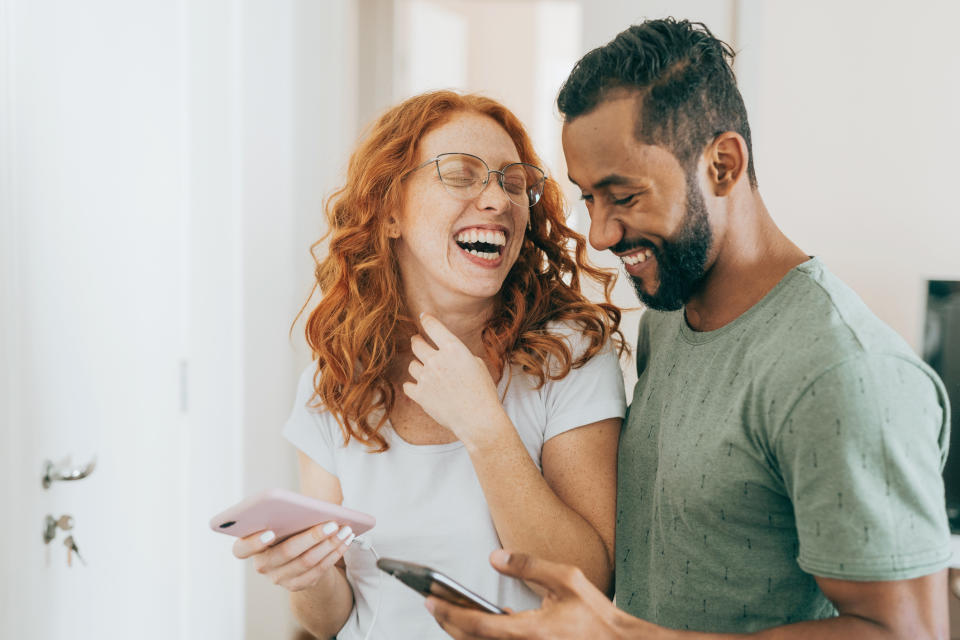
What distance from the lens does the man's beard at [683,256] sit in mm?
1006

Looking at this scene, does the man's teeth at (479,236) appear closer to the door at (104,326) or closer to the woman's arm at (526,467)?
the woman's arm at (526,467)

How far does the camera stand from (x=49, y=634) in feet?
4.81

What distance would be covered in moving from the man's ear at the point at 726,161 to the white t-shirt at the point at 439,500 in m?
0.39

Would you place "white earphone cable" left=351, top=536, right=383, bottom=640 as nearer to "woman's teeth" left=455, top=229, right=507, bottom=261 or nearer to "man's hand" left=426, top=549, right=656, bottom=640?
"man's hand" left=426, top=549, right=656, bottom=640

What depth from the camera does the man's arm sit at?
801mm

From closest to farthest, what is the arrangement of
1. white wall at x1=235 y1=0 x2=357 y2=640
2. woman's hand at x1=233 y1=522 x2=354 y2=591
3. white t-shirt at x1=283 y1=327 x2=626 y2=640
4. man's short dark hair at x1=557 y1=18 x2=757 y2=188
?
man's short dark hair at x1=557 y1=18 x2=757 y2=188 → woman's hand at x1=233 y1=522 x2=354 y2=591 → white t-shirt at x1=283 y1=327 x2=626 y2=640 → white wall at x1=235 y1=0 x2=357 y2=640

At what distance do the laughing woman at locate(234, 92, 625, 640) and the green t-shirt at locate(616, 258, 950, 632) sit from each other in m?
0.12

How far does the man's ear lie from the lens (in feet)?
3.31

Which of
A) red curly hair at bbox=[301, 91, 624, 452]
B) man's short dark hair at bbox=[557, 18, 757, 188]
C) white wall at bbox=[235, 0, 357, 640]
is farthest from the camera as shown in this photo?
white wall at bbox=[235, 0, 357, 640]

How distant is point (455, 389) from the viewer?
3.84 ft

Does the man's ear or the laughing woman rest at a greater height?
the man's ear

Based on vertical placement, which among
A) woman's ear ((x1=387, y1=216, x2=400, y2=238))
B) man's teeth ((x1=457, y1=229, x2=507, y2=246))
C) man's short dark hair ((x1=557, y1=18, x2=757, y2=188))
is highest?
man's short dark hair ((x1=557, y1=18, x2=757, y2=188))

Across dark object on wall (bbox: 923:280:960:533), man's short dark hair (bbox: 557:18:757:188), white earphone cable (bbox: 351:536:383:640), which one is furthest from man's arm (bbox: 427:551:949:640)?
dark object on wall (bbox: 923:280:960:533)

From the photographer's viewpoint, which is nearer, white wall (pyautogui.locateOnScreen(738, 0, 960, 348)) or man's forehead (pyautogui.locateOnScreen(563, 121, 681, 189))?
man's forehead (pyautogui.locateOnScreen(563, 121, 681, 189))
